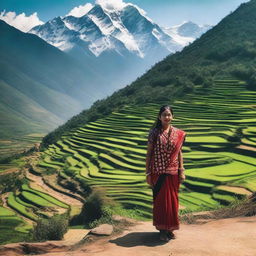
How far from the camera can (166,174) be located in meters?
7.09

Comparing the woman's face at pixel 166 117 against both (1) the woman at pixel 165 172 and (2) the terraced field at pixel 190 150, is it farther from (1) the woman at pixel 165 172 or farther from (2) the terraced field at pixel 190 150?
(2) the terraced field at pixel 190 150

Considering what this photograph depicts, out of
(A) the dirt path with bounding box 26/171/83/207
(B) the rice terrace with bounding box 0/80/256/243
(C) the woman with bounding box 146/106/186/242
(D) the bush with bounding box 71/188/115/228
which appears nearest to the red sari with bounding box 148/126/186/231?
(C) the woman with bounding box 146/106/186/242

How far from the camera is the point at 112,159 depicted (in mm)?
30234

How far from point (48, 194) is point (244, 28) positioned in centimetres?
4800

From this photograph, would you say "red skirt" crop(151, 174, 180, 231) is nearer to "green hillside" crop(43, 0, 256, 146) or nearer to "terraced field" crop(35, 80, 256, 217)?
"terraced field" crop(35, 80, 256, 217)

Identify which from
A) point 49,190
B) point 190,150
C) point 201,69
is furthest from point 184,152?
point 201,69

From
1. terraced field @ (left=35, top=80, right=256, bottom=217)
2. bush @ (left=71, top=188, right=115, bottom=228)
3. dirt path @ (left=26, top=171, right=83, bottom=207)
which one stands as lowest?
dirt path @ (left=26, top=171, right=83, bottom=207)

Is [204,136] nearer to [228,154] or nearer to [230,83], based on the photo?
[228,154]

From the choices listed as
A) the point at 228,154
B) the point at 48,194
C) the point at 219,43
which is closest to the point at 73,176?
the point at 48,194

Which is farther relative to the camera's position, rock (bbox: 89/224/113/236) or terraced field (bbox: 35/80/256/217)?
terraced field (bbox: 35/80/256/217)

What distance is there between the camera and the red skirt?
7016 millimetres

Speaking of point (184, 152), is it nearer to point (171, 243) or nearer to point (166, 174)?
point (166, 174)

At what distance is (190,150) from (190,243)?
2012 cm

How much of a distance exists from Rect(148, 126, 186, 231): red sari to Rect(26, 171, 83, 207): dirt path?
20.0 m
